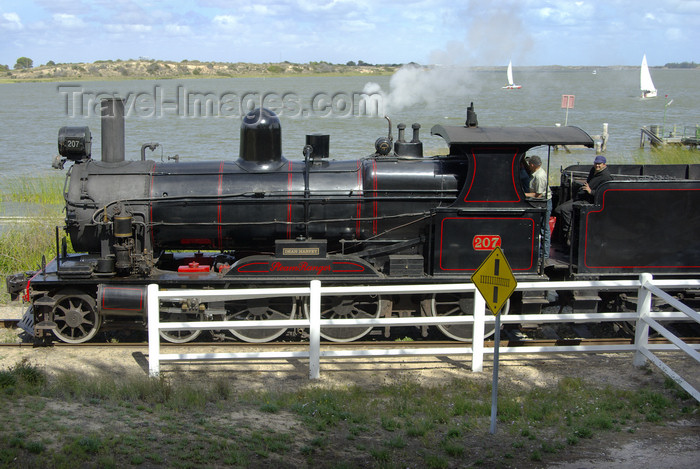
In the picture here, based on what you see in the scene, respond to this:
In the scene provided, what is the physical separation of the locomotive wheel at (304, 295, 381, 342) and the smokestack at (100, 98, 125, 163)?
10.0 ft

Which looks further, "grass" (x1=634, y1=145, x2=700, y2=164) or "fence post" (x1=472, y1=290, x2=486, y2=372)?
"grass" (x1=634, y1=145, x2=700, y2=164)

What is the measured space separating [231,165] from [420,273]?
108 inches

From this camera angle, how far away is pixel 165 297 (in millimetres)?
7363

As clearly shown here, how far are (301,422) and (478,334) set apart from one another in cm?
235

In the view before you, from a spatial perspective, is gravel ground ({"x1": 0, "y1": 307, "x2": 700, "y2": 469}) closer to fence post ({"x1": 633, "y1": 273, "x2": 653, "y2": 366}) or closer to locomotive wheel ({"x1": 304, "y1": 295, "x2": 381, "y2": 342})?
fence post ({"x1": 633, "y1": 273, "x2": 653, "y2": 366})

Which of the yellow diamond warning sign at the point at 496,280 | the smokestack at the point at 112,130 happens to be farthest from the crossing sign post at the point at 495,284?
the smokestack at the point at 112,130

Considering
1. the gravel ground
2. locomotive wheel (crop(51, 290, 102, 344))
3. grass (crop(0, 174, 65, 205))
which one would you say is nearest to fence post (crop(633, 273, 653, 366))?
the gravel ground

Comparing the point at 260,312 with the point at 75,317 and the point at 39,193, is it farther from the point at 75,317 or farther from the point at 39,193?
the point at 39,193

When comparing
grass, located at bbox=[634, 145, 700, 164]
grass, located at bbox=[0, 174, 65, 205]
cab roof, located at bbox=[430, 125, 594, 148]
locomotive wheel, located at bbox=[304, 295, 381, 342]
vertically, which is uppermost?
cab roof, located at bbox=[430, 125, 594, 148]

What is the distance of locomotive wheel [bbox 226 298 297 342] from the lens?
8.67m

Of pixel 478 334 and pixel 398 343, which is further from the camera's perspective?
pixel 398 343

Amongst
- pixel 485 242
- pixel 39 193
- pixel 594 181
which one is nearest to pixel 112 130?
pixel 485 242

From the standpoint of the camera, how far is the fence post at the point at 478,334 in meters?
7.34

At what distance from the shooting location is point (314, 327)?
7.18 metres
